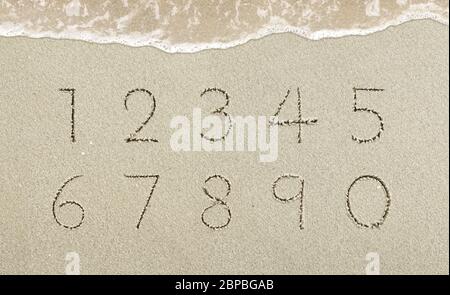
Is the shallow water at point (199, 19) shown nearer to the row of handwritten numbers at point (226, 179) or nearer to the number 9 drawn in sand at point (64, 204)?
the row of handwritten numbers at point (226, 179)

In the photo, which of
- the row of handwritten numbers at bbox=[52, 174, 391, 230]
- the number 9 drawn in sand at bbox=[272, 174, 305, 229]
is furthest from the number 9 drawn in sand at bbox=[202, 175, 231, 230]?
the number 9 drawn in sand at bbox=[272, 174, 305, 229]

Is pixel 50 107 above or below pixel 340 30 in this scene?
below

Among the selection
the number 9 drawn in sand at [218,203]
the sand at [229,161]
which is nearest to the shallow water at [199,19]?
the sand at [229,161]

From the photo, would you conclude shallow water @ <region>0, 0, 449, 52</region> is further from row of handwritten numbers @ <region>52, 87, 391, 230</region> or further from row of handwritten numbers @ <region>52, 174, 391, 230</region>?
row of handwritten numbers @ <region>52, 174, 391, 230</region>

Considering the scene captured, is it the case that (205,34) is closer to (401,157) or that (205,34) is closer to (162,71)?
(162,71)

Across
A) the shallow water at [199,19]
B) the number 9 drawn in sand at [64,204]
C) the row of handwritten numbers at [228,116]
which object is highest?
the shallow water at [199,19]

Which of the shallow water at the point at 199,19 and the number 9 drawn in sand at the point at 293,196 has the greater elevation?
the shallow water at the point at 199,19
